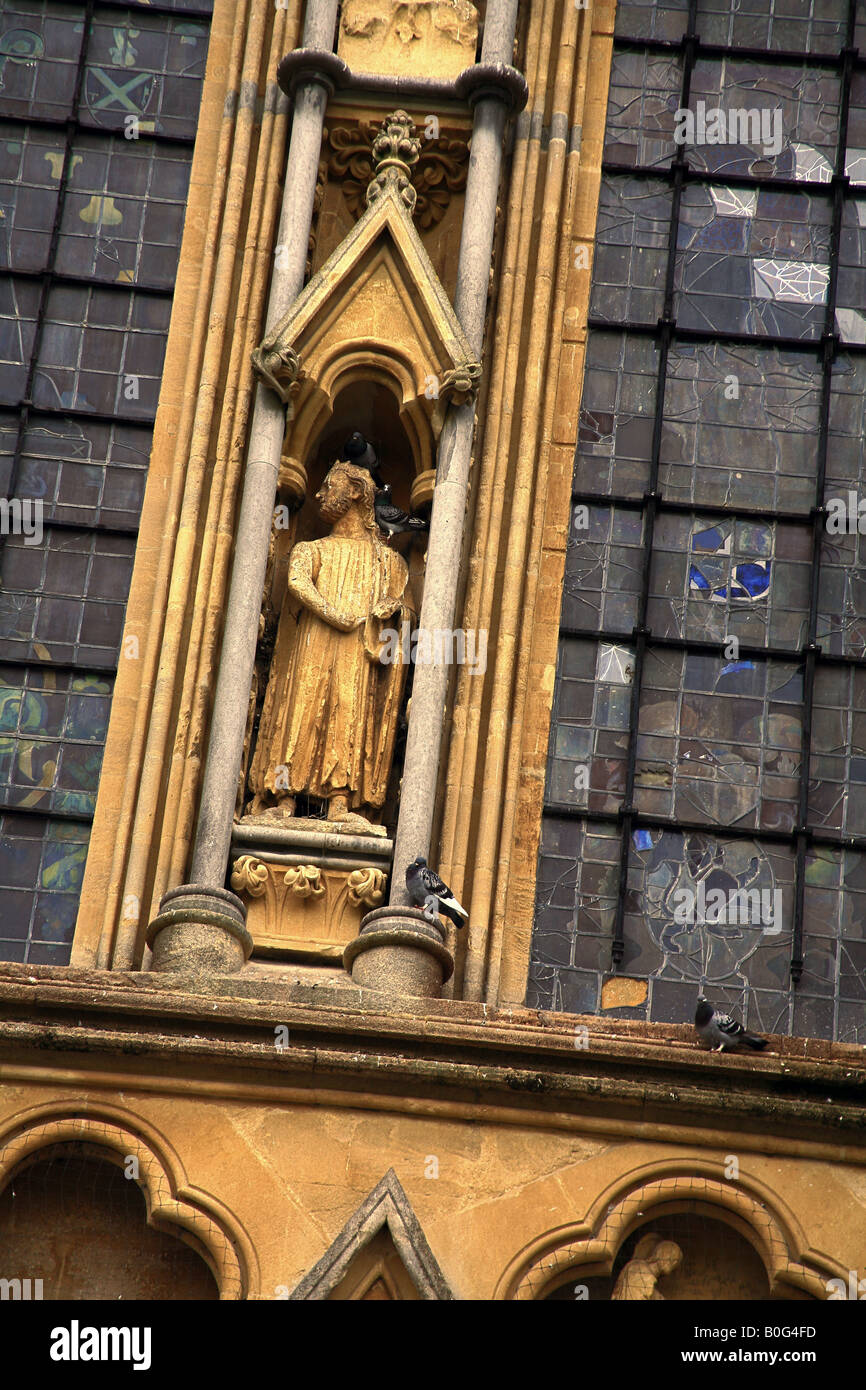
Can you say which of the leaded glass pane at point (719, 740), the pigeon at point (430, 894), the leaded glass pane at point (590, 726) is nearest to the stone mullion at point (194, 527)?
the pigeon at point (430, 894)

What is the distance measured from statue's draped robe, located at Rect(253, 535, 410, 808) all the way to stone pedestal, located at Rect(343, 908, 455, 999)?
2.95ft

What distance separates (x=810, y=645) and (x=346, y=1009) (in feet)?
12.1

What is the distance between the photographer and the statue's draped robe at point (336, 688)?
1269 centimetres

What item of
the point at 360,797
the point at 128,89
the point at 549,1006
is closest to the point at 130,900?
the point at 360,797

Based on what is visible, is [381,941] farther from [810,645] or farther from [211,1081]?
[810,645]

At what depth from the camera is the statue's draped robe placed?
12.7m

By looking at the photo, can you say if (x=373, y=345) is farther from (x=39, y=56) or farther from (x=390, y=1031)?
(x=390, y=1031)

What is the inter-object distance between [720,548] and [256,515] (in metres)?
2.40

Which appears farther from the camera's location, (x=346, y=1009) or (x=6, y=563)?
(x=6, y=563)

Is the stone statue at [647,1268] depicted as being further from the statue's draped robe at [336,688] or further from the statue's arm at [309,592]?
the statue's arm at [309,592]

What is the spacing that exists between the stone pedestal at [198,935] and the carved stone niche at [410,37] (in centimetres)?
471

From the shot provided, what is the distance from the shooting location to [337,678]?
505 inches

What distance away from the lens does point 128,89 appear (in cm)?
1525

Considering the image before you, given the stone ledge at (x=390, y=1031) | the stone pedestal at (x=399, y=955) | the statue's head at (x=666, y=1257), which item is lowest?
the statue's head at (x=666, y=1257)
